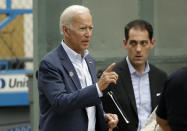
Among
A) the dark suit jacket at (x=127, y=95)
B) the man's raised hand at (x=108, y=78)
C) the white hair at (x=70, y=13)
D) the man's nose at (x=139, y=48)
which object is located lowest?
the dark suit jacket at (x=127, y=95)

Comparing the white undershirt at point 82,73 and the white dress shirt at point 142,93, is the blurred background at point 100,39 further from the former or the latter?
the white undershirt at point 82,73

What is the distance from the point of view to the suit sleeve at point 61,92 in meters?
3.68

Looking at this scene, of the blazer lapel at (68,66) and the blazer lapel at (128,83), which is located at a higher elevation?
the blazer lapel at (68,66)

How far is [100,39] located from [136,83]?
1.13m

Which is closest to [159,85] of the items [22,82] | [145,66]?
[145,66]

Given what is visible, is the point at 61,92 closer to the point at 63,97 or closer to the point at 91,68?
the point at 63,97

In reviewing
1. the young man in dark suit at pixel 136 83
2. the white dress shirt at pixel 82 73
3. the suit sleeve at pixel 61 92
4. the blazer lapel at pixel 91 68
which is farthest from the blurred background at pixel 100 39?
the suit sleeve at pixel 61 92

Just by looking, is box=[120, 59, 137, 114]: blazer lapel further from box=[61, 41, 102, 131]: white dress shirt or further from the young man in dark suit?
box=[61, 41, 102, 131]: white dress shirt

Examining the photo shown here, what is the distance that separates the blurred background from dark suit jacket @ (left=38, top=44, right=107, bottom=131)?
5.03 ft

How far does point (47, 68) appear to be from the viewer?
380 cm

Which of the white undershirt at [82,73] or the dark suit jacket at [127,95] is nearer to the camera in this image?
the white undershirt at [82,73]

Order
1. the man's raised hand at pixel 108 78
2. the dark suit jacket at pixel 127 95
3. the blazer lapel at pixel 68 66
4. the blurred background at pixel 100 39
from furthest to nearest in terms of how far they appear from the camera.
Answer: the blurred background at pixel 100 39 < the dark suit jacket at pixel 127 95 < the blazer lapel at pixel 68 66 < the man's raised hand at pixel 108 78

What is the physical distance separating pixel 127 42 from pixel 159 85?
0.43 metres

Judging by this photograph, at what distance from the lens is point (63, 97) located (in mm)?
3697
